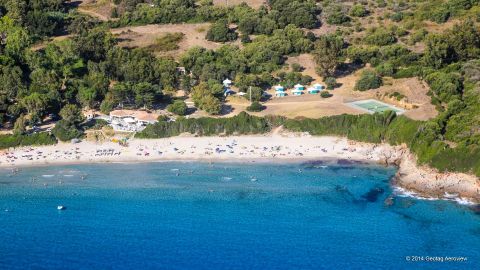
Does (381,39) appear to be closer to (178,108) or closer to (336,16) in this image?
(336,16)

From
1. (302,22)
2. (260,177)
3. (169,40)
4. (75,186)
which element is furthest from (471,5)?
(75,186)

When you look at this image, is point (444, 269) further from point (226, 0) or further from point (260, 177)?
point (226, 0)

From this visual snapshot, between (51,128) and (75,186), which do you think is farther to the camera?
(51,128)

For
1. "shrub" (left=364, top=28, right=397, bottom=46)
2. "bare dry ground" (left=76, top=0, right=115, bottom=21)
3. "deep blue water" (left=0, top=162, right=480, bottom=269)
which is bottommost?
"deep blue water" (left=0, top=162, right=480, bottom=269)

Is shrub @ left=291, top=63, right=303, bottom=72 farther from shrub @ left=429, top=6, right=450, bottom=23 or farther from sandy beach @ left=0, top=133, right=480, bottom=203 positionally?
shrub @ left=429, top=6, right=450, bottom=23

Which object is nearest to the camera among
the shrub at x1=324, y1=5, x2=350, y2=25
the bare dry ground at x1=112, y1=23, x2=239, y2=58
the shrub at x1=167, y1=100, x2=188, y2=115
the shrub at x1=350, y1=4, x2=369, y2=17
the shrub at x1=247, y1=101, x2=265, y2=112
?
the shrub at x1=167, y1=100, x2=188, y2=115

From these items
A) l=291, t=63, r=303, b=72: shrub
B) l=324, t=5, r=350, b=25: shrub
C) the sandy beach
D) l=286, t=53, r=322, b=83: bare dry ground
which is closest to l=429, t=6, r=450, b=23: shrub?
l=324, t=5, r=350, b=25: shrub
